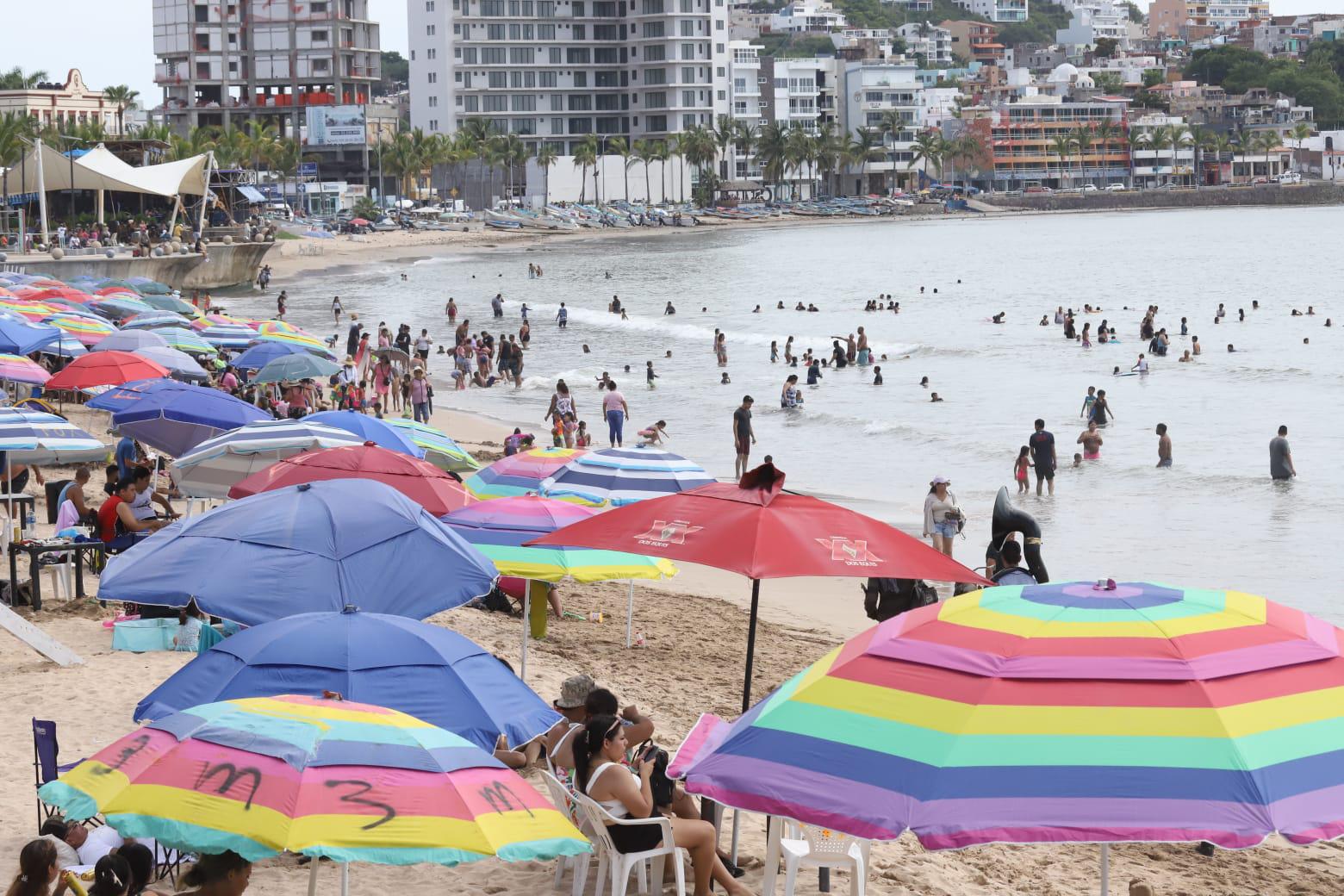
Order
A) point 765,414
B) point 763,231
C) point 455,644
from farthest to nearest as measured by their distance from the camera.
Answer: point 763,231
point 765,414
point 455,644

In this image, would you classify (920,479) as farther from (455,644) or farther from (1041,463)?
(455,644)

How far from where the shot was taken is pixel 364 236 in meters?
104

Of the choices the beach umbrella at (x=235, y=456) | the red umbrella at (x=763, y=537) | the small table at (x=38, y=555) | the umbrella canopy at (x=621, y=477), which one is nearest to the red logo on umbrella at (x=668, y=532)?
the red umbrella at (x=763, y=537)

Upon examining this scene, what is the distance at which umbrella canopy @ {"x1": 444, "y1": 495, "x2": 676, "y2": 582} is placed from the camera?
354 inches

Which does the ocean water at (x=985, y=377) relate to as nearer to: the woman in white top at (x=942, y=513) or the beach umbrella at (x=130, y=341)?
the woman in white top at (x=942, y=513)

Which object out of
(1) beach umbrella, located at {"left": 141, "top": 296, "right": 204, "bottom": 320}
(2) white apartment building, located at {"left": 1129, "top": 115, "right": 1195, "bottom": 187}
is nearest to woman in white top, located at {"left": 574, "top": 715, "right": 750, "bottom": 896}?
(1) beach umbrella, located at {"left": 141, "top": 296, "right": 204, "bottom": 320}

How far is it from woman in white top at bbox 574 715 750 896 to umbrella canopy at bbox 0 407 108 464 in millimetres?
7672

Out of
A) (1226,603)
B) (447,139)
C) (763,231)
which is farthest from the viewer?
(763,231)

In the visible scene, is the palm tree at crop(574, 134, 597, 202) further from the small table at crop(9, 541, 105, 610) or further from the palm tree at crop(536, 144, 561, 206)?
the small table at crop(9, 541, 105, 610)

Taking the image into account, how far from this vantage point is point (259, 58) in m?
134

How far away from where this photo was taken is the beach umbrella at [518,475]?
38.1 feet

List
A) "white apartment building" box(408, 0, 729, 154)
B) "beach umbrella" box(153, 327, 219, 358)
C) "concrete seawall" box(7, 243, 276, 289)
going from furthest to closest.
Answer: "white apartment building" box(408, 0, 729, 154)
"concrete seawall" box(7, 243, 276, 289)
"beach umbrella" box(153, 327, 219, 358)

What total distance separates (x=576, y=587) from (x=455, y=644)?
325 inches

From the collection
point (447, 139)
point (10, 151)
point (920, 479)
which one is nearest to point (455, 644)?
point (920, 479)
